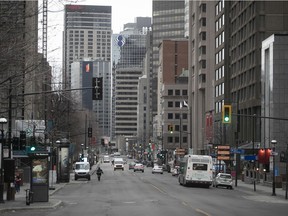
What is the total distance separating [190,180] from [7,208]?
2799cm

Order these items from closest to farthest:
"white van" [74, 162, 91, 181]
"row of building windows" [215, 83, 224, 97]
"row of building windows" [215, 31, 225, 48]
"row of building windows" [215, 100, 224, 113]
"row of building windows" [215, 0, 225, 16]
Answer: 1. "white van" [74, 162, 91, 181]
2. "row of building windows" [215, 83, 224, 97]
3. "row of building windows" [215, 100, 224, 113]
4. "row of building windows" [215, 0, 225, 16]
5. "row of building windows" [215, 31, 225, 48]

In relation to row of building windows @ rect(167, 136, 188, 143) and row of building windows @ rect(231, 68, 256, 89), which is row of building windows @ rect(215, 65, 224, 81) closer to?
row of building windows @ rect(231, 68, 256, 89)

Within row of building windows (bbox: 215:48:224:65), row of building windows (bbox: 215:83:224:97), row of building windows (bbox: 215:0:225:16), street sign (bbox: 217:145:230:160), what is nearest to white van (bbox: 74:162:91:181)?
street sign (bbox: 217:145:230:160)

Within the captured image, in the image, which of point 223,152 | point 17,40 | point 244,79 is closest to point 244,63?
point 244,79

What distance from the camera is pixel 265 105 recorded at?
79.4 metres

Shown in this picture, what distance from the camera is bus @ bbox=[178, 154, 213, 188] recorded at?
5475 cm

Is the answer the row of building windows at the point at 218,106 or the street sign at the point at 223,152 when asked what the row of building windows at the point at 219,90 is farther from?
the street sign at the point at 223,152

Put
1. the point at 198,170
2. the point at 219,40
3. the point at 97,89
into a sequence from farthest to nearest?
the point at 219,40 → the point at 198,170 → the point at 97,89

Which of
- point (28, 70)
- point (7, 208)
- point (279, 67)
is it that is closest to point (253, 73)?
point (279, 67)

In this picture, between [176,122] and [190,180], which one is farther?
[176,122]

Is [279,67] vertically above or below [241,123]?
above

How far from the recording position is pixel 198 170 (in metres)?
55.2

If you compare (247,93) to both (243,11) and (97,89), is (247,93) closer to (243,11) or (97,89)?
(243,11)

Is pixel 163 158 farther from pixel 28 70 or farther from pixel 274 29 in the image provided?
pixel 28 70
